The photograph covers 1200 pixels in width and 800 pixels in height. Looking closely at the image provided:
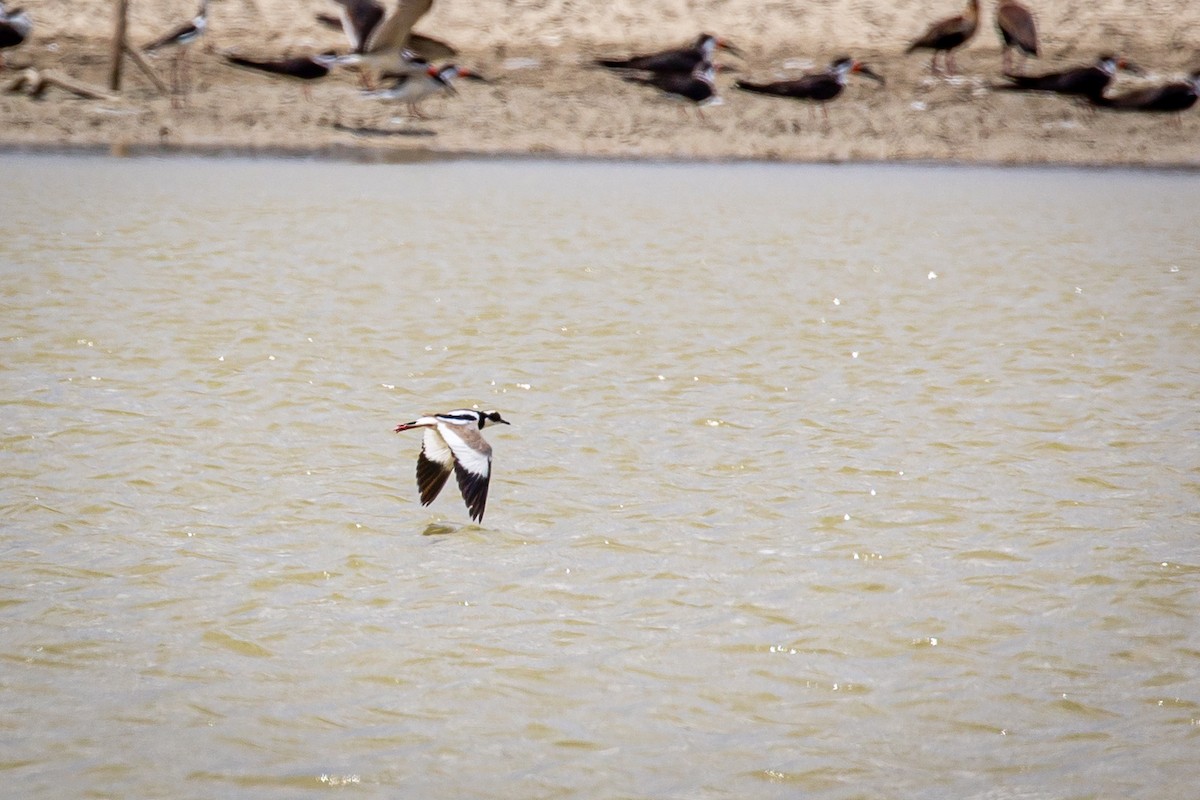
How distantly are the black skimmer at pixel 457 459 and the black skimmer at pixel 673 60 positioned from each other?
54.3 feet

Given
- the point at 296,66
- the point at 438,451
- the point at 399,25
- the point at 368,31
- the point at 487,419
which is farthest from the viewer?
the point at 368,31

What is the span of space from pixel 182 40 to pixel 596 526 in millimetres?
18358

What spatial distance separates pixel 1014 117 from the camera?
23.7 m

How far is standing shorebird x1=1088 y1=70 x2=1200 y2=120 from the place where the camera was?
23172 mm

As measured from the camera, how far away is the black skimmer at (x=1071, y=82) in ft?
76.8

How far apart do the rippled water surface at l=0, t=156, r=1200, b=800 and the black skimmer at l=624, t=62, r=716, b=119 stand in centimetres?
785

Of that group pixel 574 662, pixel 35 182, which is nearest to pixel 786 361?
pixel 574 662

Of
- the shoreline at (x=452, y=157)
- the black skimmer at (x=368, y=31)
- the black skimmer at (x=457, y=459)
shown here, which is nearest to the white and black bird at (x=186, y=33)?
the black skimmer at (x=368, y=31)

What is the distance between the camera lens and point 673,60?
23469mm

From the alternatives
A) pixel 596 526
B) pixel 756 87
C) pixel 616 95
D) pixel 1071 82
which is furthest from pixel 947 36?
pixel 596 526

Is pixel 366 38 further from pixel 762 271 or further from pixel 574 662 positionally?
pixel 574 662

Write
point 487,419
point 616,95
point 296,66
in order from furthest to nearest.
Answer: point 616,95 < point 296,66 < point 487,419

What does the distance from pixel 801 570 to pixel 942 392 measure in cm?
405

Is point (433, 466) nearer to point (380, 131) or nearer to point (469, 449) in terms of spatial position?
point (469, 449)
